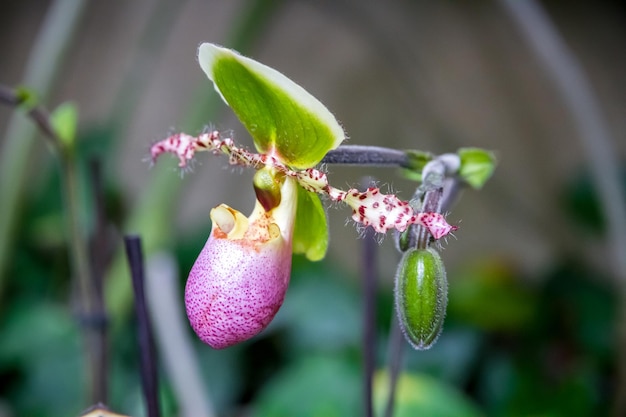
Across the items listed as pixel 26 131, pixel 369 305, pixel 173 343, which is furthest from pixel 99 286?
pixel 26 131

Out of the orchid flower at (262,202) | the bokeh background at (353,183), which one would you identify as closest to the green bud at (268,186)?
the orchid flower at (262,202)

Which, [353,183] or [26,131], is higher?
[353,183]

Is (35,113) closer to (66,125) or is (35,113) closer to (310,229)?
(66,125)

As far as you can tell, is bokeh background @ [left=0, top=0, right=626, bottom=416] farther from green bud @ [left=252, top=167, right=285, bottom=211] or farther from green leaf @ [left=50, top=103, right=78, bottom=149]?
green bud @ [left=252, top=167, right=285, bottom=211]

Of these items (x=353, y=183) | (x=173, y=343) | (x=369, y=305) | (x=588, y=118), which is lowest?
(x=173, y=343)

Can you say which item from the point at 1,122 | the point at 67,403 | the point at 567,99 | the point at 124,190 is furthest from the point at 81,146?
the point at 567,99

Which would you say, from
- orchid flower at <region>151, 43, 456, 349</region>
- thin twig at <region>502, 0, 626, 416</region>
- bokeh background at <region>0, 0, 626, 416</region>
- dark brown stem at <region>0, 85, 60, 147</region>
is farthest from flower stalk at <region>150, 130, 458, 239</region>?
thin twig at <region>502, 0, 626, 416</region>
